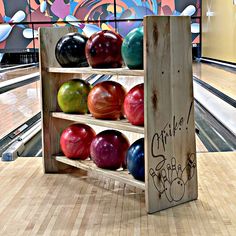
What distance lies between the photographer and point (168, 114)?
217 cm

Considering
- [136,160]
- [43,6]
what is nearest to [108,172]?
[136,160]

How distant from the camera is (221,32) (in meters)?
11.0

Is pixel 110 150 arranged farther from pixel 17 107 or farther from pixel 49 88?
pixel 17 107

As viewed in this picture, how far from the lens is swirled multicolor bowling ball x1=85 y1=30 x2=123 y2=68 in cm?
235

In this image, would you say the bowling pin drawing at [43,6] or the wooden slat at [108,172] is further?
the bowling pin drawing at [43,6]

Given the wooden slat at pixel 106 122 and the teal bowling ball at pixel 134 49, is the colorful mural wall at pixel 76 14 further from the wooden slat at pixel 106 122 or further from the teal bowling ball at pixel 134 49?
the teal bowling ball at pixel 134 49

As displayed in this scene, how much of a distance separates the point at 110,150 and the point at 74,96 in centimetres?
40

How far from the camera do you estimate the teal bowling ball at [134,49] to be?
216 cm

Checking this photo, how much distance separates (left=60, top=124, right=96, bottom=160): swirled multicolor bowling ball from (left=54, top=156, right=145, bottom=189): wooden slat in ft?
0.15

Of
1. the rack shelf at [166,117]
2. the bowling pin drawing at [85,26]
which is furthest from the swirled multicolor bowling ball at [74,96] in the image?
the bowling pin drawing at [85,26]

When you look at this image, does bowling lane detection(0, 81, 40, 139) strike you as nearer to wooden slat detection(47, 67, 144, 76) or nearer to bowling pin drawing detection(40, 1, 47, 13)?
wooden slat detection(47, 67, 144, 76)

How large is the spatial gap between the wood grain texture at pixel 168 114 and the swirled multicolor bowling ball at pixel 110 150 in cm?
33

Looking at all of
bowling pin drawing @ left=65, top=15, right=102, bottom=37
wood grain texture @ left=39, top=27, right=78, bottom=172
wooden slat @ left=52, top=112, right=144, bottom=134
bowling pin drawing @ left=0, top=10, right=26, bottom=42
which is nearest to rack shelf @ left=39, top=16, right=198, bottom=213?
wooden slat @ left=52, top=112, right=144, bottom=134

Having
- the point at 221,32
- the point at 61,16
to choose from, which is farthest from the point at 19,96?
the point at 61,16
